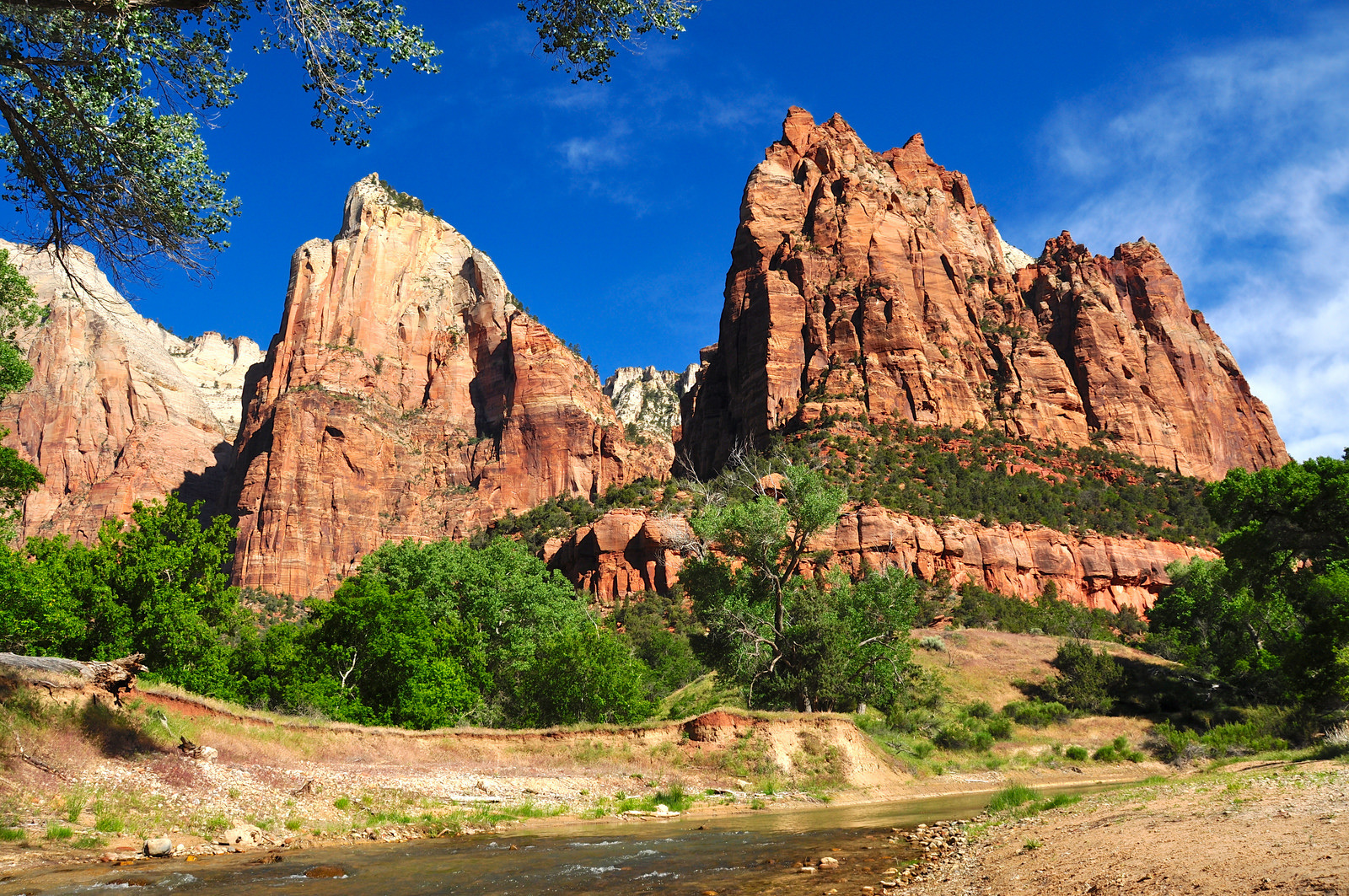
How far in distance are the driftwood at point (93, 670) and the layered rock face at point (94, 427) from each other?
116 metres

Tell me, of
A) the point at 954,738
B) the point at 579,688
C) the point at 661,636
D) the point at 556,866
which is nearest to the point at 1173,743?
the point at 954,738

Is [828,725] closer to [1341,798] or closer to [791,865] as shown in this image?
[791,865]

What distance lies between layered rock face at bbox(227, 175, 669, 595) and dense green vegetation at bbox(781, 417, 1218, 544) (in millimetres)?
45634

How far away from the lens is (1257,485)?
35719mm

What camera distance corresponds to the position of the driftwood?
15.9 m

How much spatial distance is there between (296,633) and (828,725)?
2039cm

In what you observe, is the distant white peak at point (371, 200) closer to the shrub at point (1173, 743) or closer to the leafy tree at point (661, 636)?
the leafy tree at point (661, 636)

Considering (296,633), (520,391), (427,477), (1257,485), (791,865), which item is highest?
(520,391)

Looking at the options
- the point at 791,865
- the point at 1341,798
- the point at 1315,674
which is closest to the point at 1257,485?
the point at 1315,674

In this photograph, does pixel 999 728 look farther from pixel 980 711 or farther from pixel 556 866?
pixel 556 866

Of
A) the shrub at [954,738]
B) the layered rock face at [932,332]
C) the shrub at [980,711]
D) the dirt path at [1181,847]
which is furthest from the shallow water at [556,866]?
the layered rock face at [932,332]

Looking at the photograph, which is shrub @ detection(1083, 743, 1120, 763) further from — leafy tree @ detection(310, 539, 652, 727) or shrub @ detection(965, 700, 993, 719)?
leafy tree @ detection(310, 539, 652, 727)

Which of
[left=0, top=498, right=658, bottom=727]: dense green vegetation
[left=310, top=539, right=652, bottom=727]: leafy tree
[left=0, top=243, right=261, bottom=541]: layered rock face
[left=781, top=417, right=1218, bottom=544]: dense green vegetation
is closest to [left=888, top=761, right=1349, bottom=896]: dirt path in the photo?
[left=310, top=539, right=652, bottom=727]: leafy tree

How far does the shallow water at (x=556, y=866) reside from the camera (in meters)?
9.86
